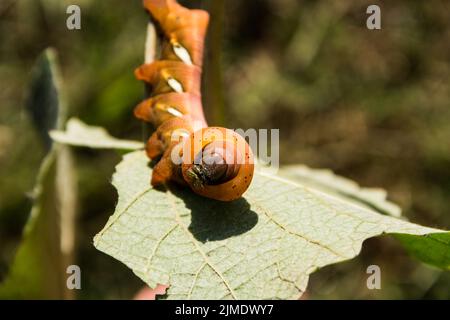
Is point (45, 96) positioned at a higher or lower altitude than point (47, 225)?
higher

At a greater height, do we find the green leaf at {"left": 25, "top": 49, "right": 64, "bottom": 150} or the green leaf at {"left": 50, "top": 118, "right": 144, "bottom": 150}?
the green leaf at {"left": 25, "top": 49, "right": 64, "bottom": 150}

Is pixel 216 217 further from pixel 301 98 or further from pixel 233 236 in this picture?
pixel 301 98

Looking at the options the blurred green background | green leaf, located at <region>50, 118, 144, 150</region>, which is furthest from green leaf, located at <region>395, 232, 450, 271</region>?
the blurred green background

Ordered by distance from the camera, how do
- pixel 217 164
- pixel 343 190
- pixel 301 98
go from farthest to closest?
pixel 301 98
pixel 343 190
pixel 217 164

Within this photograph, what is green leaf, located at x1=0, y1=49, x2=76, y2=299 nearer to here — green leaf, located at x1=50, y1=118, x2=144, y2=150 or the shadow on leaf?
green leaf, located at x1=50, y1=118, x2=144, y2=150

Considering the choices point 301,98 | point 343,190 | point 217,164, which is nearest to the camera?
point 217,164

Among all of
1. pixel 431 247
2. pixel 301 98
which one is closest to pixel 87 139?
pixel 431 247

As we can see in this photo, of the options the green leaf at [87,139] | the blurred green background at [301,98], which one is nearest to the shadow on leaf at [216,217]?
the green leaf at [87,139]
